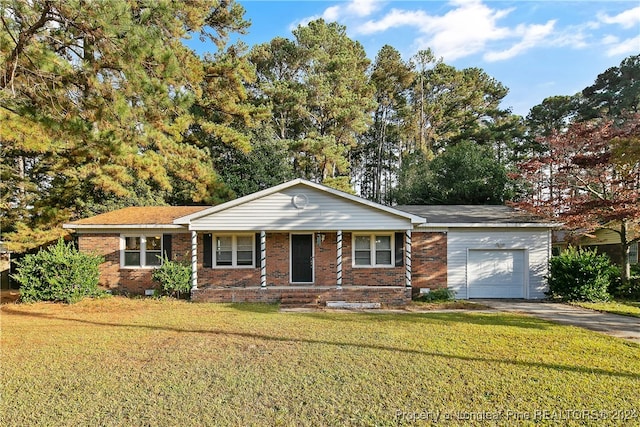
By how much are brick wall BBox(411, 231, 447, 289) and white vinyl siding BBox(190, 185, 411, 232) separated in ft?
5.18

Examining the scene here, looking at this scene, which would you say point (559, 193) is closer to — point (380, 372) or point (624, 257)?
point (624, 257)

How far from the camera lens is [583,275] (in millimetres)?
12305

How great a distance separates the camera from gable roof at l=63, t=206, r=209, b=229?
13562 mm

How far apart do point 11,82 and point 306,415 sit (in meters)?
8.68

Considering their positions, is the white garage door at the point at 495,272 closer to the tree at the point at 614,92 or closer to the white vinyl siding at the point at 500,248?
the white vinyl siding at the point at 500,248

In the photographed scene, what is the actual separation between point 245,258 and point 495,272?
9.24 m

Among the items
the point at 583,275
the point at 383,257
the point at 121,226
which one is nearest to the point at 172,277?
the point at 121,226

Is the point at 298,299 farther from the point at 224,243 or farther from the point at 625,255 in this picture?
the point at 625,255

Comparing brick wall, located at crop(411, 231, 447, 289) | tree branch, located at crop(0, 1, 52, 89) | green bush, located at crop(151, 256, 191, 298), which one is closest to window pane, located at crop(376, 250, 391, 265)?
brick wall, located at crop(411, 231, 447, 289)

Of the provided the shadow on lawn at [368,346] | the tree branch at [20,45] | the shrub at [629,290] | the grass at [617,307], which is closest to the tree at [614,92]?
the shrub at [629,290]

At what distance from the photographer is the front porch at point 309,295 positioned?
40.1 feet

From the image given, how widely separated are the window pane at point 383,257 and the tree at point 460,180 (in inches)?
389

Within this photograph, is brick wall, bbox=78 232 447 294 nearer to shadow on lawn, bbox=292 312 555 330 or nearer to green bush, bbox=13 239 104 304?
green bush, bbox=13 239 104 304

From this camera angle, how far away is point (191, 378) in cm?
514
